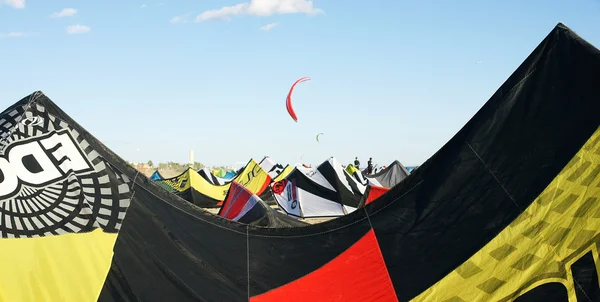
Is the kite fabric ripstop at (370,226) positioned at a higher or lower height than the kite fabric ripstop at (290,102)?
lower

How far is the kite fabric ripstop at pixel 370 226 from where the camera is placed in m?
3.07

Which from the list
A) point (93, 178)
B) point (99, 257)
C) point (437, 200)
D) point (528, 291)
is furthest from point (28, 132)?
point (528, 291)

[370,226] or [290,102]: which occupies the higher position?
[290,102]

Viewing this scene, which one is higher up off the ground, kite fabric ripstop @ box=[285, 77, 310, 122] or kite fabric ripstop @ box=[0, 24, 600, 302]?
kite fabric ripstop @ box=[285, 77, 310, 122]

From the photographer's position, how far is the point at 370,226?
12.0ft

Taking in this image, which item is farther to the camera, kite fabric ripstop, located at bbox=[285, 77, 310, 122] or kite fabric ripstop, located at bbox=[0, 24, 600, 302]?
kite fabric ripstop, located at bbox=[285, 77, 310, 122]

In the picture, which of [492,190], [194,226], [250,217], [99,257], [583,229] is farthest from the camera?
[250,217]

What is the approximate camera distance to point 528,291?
3051 millimetres

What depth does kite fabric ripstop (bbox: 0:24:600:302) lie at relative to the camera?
10.1ft

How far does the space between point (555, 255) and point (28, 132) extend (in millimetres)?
3184

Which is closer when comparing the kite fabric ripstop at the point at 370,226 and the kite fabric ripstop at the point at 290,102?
the kite fabric ripstop at the point at 370,226

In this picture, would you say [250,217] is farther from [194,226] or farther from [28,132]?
[28,132]

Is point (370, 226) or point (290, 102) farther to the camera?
point (290, 102)

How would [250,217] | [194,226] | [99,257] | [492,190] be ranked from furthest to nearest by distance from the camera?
[250,217]
[194,226]
[99,257]
[492,190]
